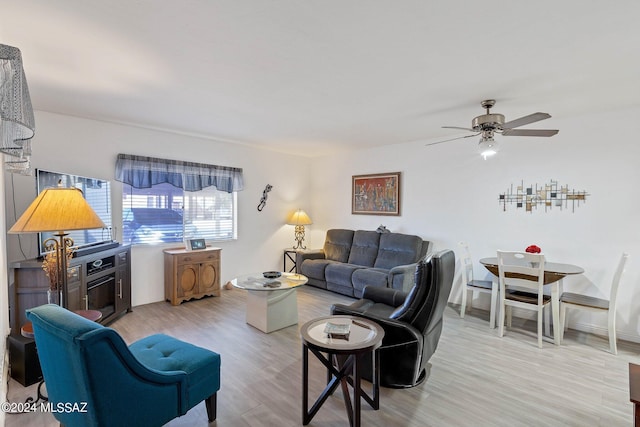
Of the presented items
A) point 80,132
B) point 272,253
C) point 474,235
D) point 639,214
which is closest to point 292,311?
point 272,253

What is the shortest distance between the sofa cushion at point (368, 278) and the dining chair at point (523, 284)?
1451 mm

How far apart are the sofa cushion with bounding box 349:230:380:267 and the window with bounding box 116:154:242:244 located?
2.08m

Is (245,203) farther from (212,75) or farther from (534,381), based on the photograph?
(534,381)

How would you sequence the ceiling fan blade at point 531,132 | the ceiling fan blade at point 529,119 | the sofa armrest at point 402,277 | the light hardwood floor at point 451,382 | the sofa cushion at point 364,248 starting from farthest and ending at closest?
the sofa cushion at point 364,248, the sofa armrest at point 402,277, the ceiling fan blade at point 531,132, the ceiling fan blade at point 529,119, the light hardwood floor at point 451,382

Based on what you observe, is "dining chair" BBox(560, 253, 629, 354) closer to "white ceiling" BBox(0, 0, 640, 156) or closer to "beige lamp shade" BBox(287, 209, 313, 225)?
"white ceiling" BBox(0, 0, 640, 156)

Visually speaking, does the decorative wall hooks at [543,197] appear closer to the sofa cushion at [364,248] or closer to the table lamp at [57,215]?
the sofa cushion at [364,248]

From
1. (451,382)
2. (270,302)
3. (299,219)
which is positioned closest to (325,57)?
(270,302)

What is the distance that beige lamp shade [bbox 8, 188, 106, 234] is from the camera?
191 centimetres

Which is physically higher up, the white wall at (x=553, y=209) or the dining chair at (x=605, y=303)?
the white wall at (x=553, y=209)

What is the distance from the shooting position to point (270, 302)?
3.45 meters

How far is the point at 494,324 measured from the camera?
369 centimetres

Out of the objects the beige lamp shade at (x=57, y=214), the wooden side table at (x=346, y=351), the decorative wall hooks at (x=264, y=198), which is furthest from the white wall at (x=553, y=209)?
the beige lamp shade at (x=57, y=214)

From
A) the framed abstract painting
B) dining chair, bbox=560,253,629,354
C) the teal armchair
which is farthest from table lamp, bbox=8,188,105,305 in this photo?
dining chair, bbox=560,253,629,354

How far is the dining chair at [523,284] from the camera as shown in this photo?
316 cm
